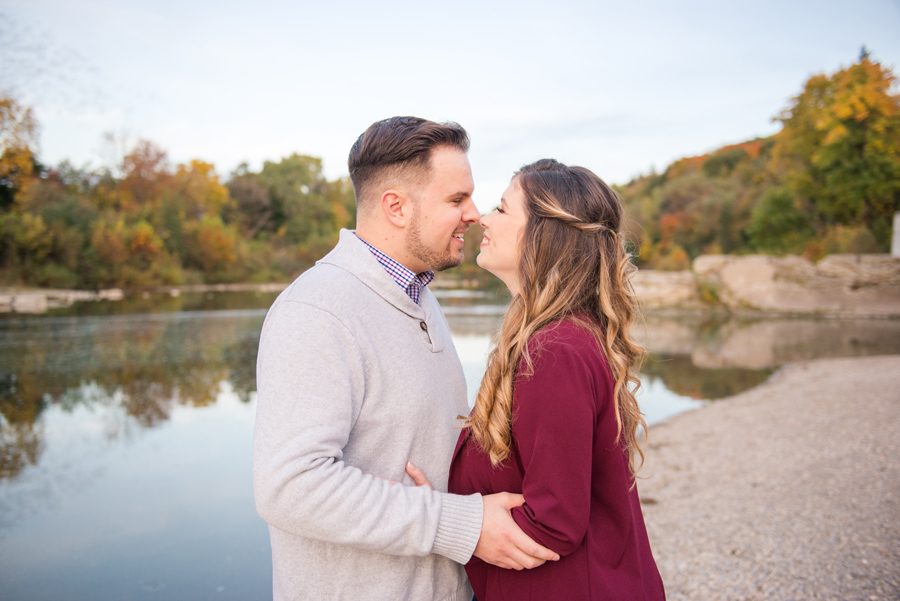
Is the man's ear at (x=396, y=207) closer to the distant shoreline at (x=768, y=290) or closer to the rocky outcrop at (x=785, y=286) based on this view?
the rocky outcrop at (x=785, y=286)

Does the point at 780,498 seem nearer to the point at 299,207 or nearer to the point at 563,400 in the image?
the point at 563,400

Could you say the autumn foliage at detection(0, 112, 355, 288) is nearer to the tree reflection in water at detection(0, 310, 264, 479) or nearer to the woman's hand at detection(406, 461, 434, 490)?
the tree reflection in water at detection(0, 310, 264, 479)

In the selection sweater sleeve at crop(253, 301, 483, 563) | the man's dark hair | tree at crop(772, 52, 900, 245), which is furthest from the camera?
tree at crop(772, 52, 900, 245)

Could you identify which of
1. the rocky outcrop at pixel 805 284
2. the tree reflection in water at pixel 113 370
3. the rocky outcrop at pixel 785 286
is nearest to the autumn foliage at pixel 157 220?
the tree reflection in water at pixel 113 370

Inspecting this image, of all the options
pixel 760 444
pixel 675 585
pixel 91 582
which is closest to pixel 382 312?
pixel 675 585

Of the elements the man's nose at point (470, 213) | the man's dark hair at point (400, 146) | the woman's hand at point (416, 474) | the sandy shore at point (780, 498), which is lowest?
the sandy shore at point (780, 498)

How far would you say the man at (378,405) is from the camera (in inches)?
54.6

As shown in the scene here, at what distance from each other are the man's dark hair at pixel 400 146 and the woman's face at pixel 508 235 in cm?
31

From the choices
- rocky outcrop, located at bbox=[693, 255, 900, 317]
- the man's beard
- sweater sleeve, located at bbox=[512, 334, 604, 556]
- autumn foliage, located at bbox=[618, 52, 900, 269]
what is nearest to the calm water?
sweater sleeve, located at bbox=[512, 334, 604, 556]

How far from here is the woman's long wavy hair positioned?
5.25 feet

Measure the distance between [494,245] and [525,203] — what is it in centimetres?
17

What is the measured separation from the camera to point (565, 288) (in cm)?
165

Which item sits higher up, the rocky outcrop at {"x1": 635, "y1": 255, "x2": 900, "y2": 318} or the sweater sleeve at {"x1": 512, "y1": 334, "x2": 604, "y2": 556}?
the sweater sleeve at {"x1": 512, "y1": 334, "x2": 604, "y2": 556}

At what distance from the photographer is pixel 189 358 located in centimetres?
1241
